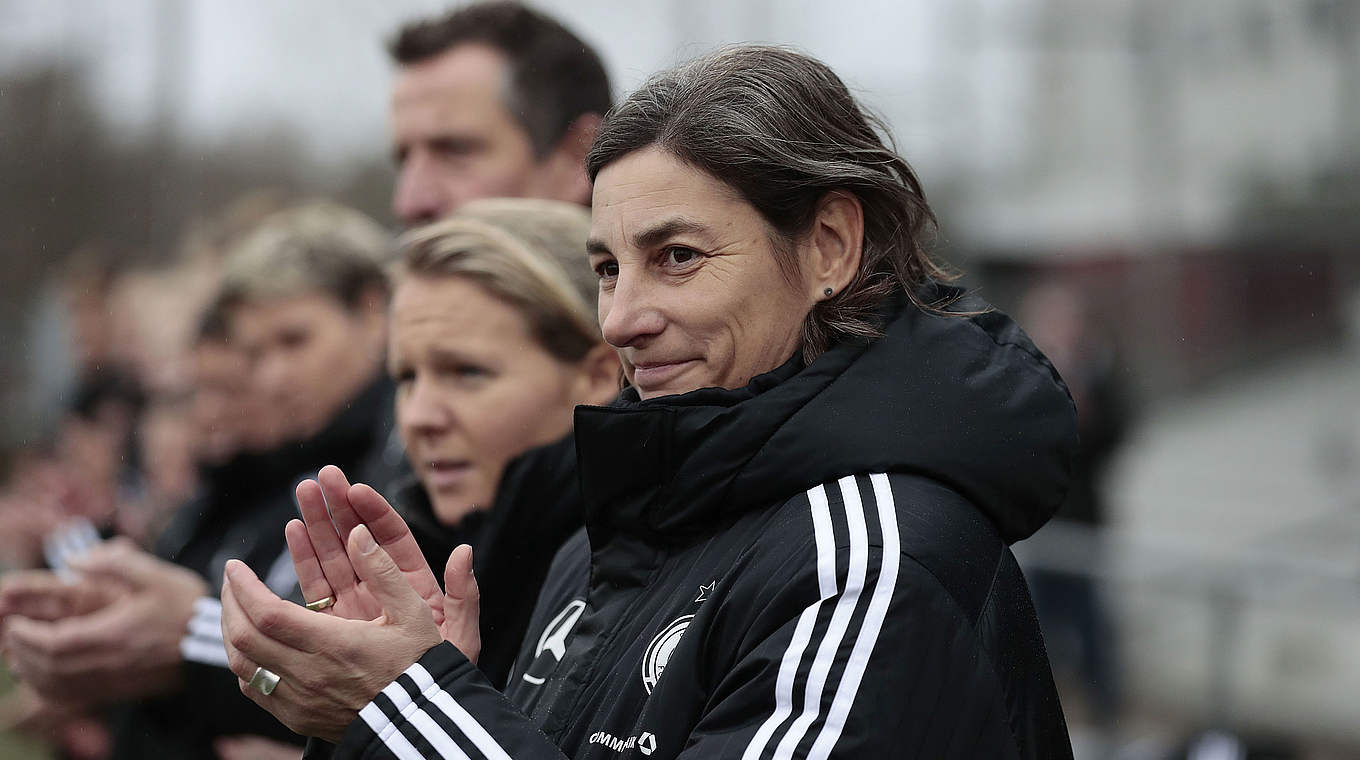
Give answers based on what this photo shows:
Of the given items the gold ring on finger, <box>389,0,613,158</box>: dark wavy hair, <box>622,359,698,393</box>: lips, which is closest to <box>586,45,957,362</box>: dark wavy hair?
<box>622,359,698,393</box>: lips

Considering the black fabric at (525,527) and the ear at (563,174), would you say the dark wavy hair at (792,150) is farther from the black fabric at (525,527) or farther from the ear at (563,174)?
the ear at (563,174)

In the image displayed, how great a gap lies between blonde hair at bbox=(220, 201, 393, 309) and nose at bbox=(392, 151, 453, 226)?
38cm

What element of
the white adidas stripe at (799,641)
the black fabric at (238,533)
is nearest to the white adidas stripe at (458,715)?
the white adidas stripe at (799,641)

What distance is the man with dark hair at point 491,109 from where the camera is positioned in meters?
3.50

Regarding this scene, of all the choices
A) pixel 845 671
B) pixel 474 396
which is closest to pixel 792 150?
pixel 845 671

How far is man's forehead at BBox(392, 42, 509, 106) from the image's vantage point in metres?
3.58

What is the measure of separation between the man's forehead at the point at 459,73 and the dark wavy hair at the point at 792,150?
1537 mm

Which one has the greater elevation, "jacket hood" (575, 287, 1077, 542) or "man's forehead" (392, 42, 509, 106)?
"man's forehead" (392, 42, 509, 106)

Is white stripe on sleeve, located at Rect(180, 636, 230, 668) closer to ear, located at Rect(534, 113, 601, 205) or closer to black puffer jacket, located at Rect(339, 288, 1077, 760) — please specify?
ear, located at Rect(534, 113, 601, 205)

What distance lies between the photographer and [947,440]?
1806 mm

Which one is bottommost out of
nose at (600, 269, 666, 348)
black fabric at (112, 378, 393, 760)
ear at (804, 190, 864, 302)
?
black fabric at (112, 378, 393, 760)

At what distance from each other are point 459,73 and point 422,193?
1.03 ft

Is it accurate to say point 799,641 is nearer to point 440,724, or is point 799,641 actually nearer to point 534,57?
point 440,724

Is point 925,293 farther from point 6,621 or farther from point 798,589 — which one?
point 6,621
